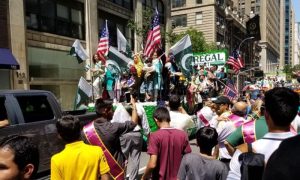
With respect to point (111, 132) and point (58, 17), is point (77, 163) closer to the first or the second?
point (111, 132)

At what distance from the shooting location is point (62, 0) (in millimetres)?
21391

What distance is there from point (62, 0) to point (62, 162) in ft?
64.4

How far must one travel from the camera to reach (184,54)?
11.7 meters

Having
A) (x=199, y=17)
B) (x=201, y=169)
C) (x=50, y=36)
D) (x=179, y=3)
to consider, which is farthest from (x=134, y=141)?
(x=179, y=3)

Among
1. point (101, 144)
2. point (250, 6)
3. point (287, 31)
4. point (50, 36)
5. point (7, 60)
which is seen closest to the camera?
point (101, 144)

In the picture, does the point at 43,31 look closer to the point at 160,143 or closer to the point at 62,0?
the point at 62,0

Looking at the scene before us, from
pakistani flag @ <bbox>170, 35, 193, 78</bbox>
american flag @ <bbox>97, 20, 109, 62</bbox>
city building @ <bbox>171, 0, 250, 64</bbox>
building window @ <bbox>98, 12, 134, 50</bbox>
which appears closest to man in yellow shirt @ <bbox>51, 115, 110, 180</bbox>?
pakistani flag @ <bbox>170, 35, 193, 78</bbox>

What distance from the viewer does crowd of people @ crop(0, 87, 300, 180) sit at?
6.08 feet

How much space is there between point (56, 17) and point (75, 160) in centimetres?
1882

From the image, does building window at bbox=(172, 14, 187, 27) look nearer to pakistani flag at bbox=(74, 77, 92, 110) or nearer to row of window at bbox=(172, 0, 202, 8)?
row of window at bbox=(172, 0, 202, 8)

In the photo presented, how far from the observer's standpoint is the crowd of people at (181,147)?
185 centimetres

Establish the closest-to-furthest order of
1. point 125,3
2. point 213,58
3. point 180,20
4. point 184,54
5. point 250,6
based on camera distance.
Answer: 1. point 184,54
2. point 213,58
3. point 125,3
4. point 180,20
5. point 250,6

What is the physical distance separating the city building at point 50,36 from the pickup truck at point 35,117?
455 inches

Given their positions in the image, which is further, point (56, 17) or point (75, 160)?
point (56, 17)
